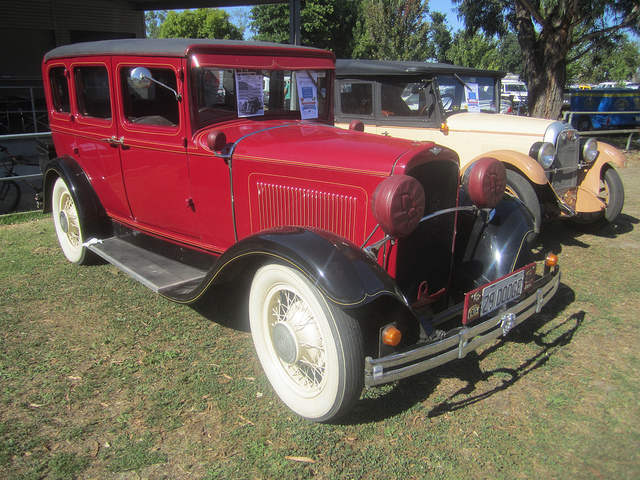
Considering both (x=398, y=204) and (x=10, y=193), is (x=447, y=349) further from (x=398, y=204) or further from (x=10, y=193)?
(x=10, y=193)

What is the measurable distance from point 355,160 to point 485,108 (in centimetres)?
444

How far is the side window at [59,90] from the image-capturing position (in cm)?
429

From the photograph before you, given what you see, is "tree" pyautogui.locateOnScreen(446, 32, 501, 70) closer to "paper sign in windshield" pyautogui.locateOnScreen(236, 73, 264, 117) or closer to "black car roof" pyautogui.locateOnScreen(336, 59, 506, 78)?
"black car roof" pyautogui.locateOnScreen(336, 59, 506, 78)

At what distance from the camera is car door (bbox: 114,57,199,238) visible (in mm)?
3307

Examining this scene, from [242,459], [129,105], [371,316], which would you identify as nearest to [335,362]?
[371,316]

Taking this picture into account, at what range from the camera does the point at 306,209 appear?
2914 mm

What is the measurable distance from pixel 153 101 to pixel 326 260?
2281mm

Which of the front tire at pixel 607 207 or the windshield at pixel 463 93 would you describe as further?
the windshield at pixel 463 93

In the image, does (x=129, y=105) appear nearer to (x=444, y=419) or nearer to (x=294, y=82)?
(x=294, y=82)

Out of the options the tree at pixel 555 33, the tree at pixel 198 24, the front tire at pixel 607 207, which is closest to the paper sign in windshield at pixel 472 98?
the front tire at pixel 607 207

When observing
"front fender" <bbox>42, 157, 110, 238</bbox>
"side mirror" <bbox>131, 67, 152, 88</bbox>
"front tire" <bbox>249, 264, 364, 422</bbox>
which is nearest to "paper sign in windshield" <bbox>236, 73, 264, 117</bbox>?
"side mirror" <bbox>131, 67, 152, 88</bbox>

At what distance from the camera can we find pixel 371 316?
8.58ft

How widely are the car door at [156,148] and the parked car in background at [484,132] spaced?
8.10ft

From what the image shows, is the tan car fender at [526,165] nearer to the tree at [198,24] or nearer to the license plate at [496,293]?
the license plate at [496,293]
